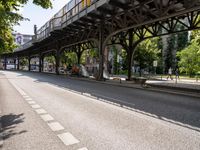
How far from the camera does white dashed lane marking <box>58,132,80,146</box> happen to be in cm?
588

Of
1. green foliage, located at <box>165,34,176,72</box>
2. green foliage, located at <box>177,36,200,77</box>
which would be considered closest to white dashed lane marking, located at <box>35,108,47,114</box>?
green foliage, located at <box>177,36,200,77</box>

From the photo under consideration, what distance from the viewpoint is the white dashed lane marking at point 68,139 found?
19.3ft

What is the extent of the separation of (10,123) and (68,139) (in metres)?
2.62

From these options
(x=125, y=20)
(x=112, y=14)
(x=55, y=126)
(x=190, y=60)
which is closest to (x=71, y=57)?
(x=190, y=60)

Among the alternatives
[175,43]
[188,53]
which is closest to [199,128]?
[188,53]

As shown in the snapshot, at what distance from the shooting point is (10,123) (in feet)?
25.9

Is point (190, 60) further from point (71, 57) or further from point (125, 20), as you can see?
point (71, 57)

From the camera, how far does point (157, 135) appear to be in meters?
6.41

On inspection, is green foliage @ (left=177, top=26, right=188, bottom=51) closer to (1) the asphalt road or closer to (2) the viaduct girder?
(2) the viaduct girder

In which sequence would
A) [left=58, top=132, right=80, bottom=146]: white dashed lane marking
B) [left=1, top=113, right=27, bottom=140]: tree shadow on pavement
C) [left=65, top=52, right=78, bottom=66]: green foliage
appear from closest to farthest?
[left=58, top=132, right=80, bottom=146]: white dashed lane marking → [left=1, top=113, right=27, bottom=140]: tree shadow on pavement → [left=65, top=52, right=78, bottom=66]: green foliage

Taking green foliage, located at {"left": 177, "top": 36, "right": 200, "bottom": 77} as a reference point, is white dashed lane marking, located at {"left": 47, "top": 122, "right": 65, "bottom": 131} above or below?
below

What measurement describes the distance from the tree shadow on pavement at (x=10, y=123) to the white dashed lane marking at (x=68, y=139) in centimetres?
115

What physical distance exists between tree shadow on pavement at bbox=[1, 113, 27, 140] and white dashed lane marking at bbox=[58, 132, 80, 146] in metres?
1.15

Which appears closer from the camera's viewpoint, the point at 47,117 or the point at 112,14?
the point at 47,117
